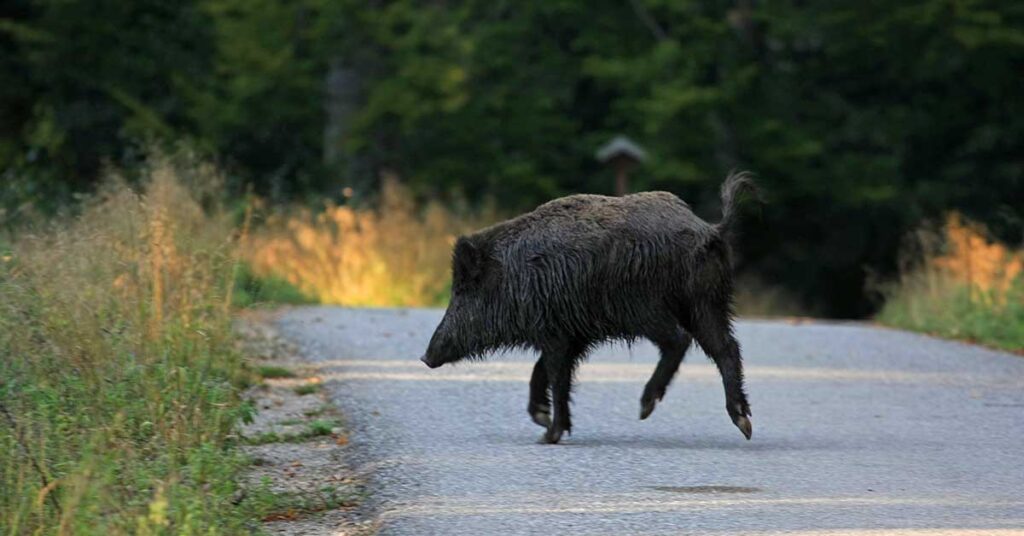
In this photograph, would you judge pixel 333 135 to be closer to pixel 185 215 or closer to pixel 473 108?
pixel 473 108

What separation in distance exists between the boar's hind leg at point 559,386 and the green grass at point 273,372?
3.27 metres

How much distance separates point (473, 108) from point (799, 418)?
24.8 meters

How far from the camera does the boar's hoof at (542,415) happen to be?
31.5 feet

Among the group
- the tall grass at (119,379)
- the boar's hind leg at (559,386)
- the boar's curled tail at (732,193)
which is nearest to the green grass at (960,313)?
the boar's curled tail at (732,193)

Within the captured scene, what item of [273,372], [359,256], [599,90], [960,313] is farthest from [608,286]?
[599,90]

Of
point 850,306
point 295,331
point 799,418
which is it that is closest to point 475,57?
point 850,306

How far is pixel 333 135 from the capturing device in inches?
1268

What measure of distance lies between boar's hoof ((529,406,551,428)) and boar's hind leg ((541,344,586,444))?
0.30 ft

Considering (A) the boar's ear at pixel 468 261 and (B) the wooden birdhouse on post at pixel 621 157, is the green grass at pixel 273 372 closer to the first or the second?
(A) the boar's ear at pixel 468 261

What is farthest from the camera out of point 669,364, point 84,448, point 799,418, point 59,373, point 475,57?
point 475,57

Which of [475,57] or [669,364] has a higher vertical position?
[475,57]

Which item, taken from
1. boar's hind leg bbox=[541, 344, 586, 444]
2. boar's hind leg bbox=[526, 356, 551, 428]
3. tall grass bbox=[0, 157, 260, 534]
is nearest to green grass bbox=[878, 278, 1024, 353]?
boar's hind leg bbox=[526, 356, 551, 428]

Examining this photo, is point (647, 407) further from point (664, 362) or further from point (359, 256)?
point (359, 256)

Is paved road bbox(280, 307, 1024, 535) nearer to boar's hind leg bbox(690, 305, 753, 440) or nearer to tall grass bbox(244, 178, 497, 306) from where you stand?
boar's hind leg bbox(690, 305, 753, 440)
